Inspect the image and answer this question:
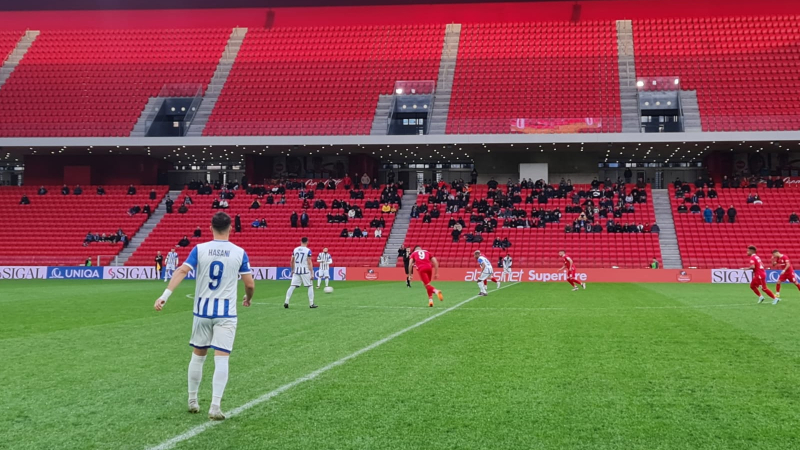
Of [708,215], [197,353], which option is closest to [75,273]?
[197,353]

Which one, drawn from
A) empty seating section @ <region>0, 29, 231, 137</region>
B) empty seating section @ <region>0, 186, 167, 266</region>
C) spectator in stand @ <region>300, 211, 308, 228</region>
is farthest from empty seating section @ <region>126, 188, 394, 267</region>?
empty seating section @ <region>0, 29, 231, 137</region>

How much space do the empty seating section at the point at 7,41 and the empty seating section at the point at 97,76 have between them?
1.74 m

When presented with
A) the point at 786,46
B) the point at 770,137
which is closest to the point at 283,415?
the point at 770,137

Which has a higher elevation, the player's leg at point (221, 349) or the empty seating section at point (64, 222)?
the empty seating section at point (64, 222)

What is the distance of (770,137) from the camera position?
39000mm

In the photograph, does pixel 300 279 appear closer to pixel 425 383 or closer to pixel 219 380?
pixel 425 383

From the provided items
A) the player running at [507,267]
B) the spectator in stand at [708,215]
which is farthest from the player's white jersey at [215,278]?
the spectator in stand at [708,215]

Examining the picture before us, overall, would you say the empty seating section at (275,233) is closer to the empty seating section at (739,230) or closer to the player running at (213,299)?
the empty seating section at (739,230)

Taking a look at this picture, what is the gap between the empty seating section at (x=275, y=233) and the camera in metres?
37.6

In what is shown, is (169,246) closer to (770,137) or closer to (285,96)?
(285,96)

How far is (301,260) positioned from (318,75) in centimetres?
3358

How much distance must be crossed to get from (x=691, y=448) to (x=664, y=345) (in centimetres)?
576

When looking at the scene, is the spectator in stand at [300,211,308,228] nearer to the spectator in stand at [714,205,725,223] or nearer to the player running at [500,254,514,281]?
the player running at [500,254,514,281]

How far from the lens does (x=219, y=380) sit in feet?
19.8
